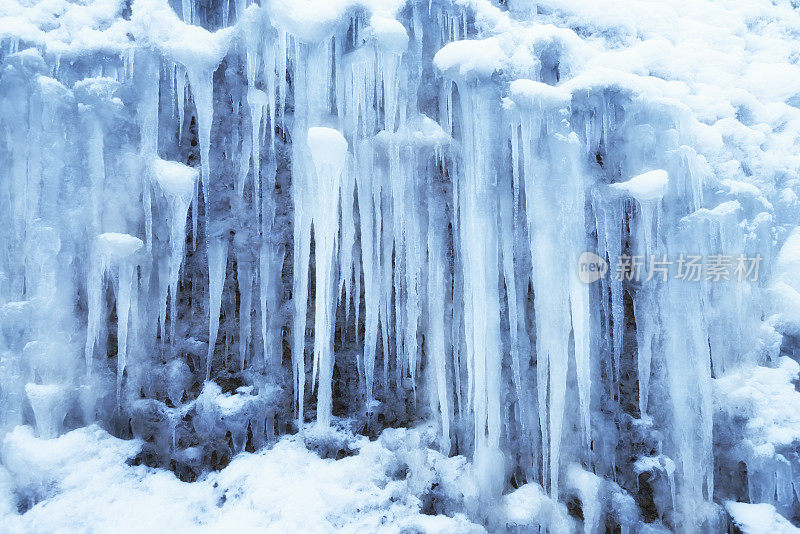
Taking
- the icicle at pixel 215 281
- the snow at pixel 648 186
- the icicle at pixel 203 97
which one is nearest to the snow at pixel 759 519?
the snow at pixel 648 186

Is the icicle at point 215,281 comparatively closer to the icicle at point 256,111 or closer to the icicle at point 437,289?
the icicle at point 256,111

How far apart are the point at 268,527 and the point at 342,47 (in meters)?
3.79

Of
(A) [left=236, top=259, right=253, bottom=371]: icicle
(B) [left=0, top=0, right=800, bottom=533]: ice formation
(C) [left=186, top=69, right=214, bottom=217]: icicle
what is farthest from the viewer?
(A) [left=236, top=259, right=253, bottom=371]: icicle

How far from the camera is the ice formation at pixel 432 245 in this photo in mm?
3975

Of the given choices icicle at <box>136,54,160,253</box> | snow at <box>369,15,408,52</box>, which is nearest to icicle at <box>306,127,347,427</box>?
snow at <box>369,15,408,52</box>

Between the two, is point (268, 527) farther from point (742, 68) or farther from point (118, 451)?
point (742, 68)

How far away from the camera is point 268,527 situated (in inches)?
150

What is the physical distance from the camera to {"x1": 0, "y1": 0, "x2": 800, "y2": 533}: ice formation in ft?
13.0

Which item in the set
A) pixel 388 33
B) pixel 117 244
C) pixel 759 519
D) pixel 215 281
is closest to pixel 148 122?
pixel 117 244

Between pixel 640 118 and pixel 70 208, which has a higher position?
pixel 640 118

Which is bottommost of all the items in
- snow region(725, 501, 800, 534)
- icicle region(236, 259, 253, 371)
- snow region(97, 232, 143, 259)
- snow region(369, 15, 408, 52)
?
snow region(725, 501, 800, 534)

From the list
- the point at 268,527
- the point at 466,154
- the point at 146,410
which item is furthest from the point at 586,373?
the point at 146,410

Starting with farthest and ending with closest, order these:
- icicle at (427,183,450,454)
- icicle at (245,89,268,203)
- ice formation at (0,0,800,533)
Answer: icicle at (427,183,450,454), icicle at (245,89,268,203), ice formation at (0,0,800,533)

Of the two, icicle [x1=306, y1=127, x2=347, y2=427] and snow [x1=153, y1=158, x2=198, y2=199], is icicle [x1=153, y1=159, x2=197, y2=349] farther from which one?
icicle [x1=306, y1=127, x2=347, y2=427]
